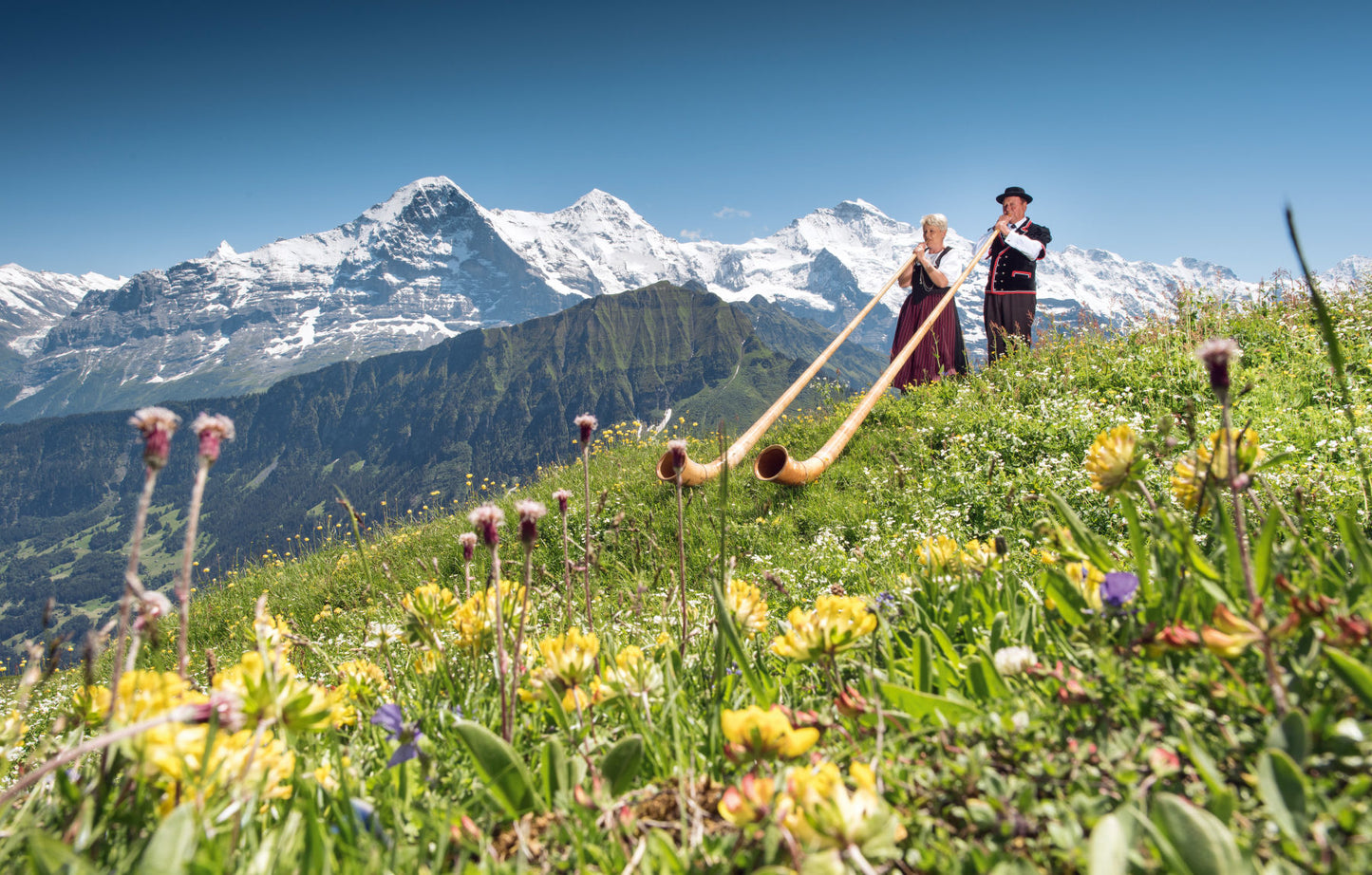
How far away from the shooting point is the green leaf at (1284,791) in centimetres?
83

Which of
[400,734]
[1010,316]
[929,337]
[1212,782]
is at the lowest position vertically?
[400,734]

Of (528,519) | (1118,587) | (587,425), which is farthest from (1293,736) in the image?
(587,425)

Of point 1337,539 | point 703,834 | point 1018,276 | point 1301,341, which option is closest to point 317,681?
point 703,834

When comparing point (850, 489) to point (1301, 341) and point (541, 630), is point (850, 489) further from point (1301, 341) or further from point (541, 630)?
point (1301, 341)

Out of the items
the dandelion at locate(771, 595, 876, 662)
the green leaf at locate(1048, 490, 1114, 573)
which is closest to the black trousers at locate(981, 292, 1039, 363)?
the green leaf at locate(1048, 490, 1114, 573)

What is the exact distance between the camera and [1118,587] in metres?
1.23

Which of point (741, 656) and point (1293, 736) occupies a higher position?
point (1293, 736)

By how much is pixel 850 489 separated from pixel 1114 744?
4984 mm

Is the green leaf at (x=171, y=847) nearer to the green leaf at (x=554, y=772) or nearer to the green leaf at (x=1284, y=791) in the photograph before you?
the green leaf at (x=554, y=772)

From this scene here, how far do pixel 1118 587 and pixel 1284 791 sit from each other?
42 cm

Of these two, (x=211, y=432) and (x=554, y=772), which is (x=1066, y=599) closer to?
(x=554, y=772)

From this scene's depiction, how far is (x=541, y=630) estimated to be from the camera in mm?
2752

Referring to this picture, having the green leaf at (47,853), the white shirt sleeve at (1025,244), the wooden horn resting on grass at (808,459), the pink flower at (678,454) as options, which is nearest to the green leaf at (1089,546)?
the pink flower at (678,454)

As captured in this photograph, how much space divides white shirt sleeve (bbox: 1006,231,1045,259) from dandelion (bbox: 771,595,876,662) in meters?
8.78
